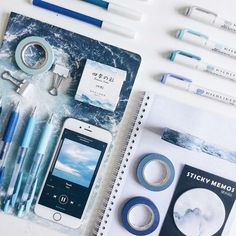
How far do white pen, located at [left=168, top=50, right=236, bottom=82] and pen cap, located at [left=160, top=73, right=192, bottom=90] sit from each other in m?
0.02

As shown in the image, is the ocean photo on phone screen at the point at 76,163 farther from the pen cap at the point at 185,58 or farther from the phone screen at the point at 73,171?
the pen cap at the point at 185,58

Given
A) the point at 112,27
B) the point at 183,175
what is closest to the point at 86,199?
the point at 183,175

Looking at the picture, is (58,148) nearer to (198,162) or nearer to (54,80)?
(54,80)

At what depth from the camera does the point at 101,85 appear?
2.46 ft

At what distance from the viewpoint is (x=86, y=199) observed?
757mm

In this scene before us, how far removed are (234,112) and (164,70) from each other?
0.43 ft

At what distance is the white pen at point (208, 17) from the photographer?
73 centimetres

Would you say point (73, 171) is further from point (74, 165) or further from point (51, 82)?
point (51, 82)

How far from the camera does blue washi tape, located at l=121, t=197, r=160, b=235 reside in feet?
2.49

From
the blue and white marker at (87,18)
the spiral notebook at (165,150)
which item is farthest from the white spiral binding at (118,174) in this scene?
the blue and white marker at (87,18)

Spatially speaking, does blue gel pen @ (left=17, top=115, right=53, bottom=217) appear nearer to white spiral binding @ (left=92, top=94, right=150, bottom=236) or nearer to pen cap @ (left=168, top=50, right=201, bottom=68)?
white spiral binding @ (left=92, top=94, right=150, bottom=236)

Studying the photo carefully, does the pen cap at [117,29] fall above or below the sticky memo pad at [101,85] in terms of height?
above

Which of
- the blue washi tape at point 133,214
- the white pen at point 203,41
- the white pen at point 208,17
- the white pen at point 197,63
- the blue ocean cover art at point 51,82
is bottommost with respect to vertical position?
the blue washi tape at point 133,214

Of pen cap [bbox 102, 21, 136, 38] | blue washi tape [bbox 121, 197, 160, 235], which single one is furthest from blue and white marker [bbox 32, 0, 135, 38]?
blue washi tape [bbox 121, 197, 160, 235]
